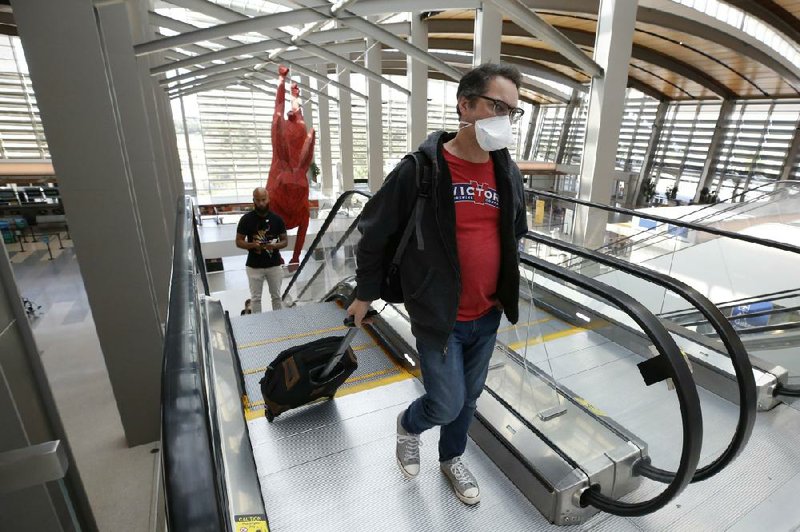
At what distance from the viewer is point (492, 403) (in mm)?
2512

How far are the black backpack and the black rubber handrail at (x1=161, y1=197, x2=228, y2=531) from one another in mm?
808

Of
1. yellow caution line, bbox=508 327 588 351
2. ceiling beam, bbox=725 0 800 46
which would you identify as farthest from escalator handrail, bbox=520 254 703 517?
ceiling beam, bbox=725 0 800 46

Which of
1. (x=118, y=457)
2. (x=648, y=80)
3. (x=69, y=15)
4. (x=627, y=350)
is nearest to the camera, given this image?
(x=627, y=350)

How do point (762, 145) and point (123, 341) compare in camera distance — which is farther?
point (762, 145)

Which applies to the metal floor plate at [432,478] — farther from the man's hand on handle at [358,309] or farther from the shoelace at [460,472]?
the man's hand on handle at [358,309]

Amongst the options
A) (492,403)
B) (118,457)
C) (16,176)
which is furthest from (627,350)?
(16,176)

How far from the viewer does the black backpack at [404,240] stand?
1652mm

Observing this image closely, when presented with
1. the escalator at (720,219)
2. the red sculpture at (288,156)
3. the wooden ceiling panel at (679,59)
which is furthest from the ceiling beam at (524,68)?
the red sculpture at (288,156)

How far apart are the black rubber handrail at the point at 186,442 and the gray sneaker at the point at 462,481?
4.71 ft

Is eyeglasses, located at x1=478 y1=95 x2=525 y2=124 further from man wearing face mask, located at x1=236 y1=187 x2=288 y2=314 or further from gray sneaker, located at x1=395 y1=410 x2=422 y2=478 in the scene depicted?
man wearing face mask, located at x1=236 y1=187 x2=288 y2=314

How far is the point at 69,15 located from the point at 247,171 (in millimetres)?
23361

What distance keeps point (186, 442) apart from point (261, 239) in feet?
18.5

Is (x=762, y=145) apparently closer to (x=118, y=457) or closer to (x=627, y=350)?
(x=627, y=350)

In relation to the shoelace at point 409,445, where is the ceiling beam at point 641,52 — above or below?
above
